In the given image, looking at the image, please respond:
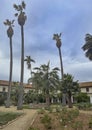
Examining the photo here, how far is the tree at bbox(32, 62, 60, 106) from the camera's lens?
5103cm

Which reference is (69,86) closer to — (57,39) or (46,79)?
(46,79)

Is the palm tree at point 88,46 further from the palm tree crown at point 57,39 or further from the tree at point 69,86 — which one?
the palm tree crown at point 57,39

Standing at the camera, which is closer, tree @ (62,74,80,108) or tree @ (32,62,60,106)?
tree @ (62,74,80,108)

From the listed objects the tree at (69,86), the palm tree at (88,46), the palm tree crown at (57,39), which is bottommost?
Result: the tree at (69,86)

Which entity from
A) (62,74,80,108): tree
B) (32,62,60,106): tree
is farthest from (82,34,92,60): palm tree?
(32,62,60,106): tree

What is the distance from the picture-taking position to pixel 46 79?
51.8 m

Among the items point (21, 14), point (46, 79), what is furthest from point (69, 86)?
point (21, 14)

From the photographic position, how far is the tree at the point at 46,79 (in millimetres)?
51031

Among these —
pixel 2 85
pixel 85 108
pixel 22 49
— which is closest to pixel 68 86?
pixel 85 108

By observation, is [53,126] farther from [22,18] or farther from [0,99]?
[0,99]

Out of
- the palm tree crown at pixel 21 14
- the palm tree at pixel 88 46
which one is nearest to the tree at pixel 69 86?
the palm tree at pixel 88 46

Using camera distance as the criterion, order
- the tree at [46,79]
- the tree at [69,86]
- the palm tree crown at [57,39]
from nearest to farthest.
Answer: the tree at [69,86] → the tree at [46,79] → the palm tree crown at [57,39]

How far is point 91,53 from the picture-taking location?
4606 cm

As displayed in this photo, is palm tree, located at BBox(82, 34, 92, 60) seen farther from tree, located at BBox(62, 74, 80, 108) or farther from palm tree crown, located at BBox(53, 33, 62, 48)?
palm tree crown, located at BBox(53, 33, 62, 48)
